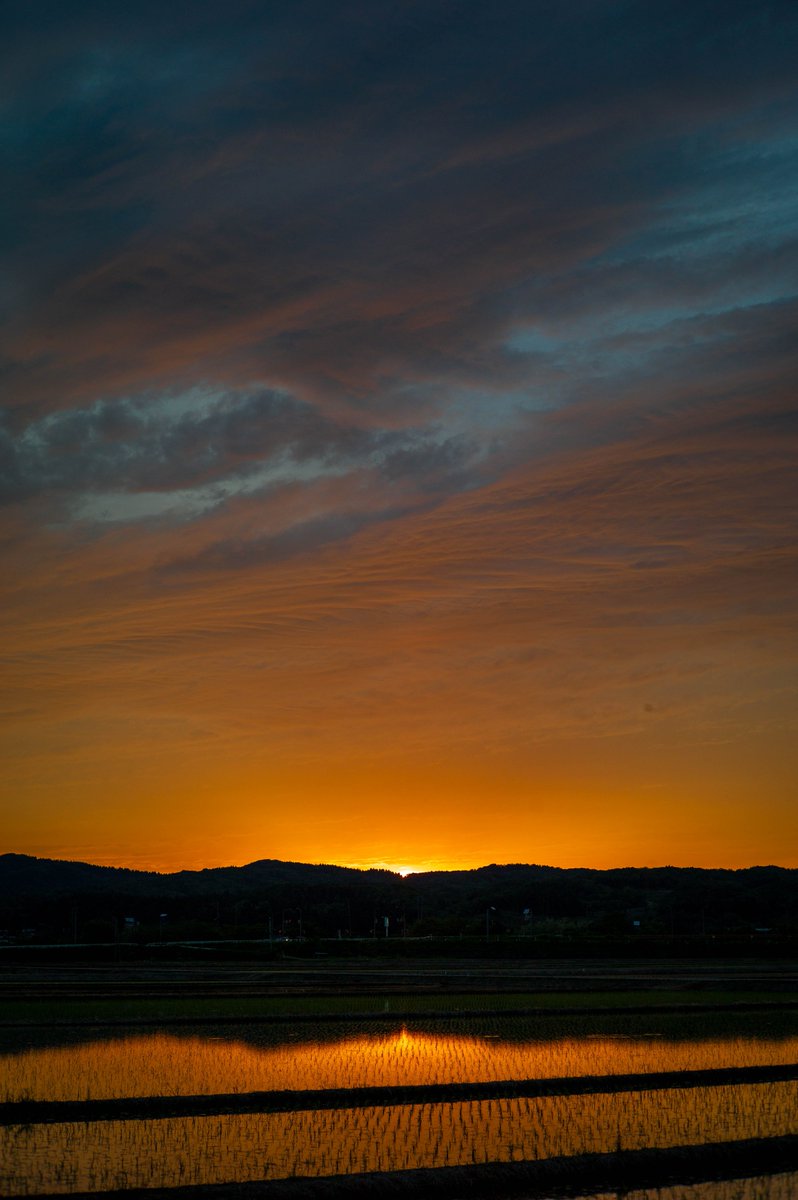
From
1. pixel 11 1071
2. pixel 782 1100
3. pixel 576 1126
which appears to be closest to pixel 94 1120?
pixel 11 1071

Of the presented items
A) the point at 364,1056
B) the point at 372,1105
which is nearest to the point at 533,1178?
the point at 372,1105

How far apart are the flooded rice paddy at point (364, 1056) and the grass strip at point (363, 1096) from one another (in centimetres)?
58

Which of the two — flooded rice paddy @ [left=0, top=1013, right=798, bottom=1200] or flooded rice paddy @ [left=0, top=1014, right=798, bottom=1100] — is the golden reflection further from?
flooded rice paddy @ [left=0, top=1014, right=798, bottom=1100]

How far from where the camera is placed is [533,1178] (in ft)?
42.9

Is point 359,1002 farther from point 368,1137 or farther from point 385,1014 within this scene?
point 368,1137

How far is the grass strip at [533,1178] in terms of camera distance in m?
12.1

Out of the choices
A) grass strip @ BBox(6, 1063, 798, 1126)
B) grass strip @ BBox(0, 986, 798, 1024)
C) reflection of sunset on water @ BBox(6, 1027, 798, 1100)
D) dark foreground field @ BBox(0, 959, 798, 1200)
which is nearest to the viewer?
dark foreground field @ BBox(0, 959, 798, 1200)

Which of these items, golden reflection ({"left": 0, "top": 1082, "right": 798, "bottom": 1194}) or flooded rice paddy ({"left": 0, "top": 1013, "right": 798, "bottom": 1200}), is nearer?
golden reflection ({"left": 0, "top": 1082, "right": 798, "bottom": 1194})

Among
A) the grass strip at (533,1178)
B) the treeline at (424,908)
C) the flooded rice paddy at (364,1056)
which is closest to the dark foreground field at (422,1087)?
the grass strip at (533,1178)

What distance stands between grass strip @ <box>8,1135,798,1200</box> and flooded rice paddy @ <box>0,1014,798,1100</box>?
629cm

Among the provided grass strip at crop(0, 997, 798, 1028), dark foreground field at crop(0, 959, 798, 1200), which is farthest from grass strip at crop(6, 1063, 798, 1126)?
grass strip at crop(0, 997, 798, 1028)

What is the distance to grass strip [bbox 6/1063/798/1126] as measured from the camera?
1672 cm

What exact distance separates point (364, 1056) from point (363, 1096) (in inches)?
185

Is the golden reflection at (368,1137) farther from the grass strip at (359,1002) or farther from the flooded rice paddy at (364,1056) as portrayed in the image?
the grass strip at (359,1002)
